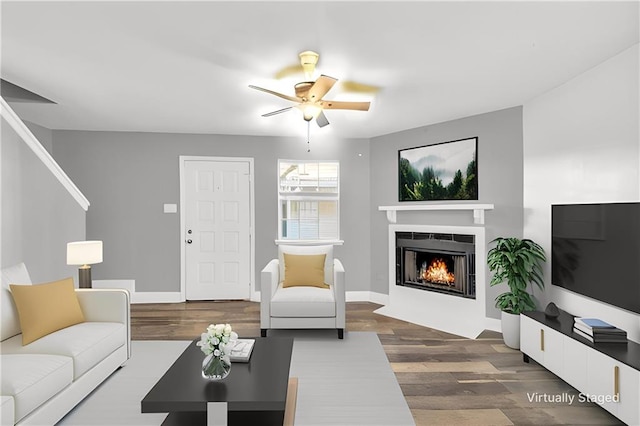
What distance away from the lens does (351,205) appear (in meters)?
5.65

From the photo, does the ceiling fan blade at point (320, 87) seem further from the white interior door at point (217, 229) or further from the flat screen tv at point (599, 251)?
the white interior door at point (217, 229)

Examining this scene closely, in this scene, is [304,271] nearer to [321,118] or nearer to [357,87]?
[321,118]

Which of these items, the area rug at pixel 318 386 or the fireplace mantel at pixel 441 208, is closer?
the area rug at pixel 318 386

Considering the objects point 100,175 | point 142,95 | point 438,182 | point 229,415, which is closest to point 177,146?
point 100,175

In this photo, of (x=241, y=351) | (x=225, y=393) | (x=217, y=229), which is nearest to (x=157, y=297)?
(x=217, y=229)

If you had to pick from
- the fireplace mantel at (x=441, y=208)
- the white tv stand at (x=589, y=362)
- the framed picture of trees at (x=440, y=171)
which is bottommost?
the white tv stand at (x=589, y=362)

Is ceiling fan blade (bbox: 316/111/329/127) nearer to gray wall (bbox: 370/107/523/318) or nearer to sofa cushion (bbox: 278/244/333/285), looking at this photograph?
sofa cushion (bbox: 278/244/333/285)

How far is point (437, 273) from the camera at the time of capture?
493 cm

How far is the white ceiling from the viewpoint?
7.27 feet

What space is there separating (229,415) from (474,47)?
2.88 m

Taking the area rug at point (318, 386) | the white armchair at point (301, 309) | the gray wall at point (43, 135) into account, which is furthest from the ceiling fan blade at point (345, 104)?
the gray wall at point (43, 135)

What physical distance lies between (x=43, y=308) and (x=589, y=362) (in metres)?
3.68

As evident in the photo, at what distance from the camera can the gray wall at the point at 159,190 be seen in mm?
5391

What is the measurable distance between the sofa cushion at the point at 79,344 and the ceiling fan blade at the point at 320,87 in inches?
93.5
